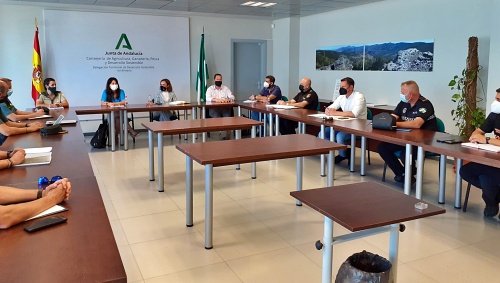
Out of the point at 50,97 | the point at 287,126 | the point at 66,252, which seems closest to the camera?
the point at 66,252

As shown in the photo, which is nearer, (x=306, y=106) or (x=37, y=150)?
(x=37, y=150)

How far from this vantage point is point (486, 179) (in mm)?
3498

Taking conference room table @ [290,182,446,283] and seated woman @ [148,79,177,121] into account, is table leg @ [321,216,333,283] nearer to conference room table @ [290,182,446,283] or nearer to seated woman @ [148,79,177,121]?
conference room table @ [290,182,446,283]

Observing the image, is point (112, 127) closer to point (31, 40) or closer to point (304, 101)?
point (31, 40)

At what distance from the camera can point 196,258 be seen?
2.88 m

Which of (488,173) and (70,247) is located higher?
(70,247)

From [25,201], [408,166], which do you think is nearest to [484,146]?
[408,166]

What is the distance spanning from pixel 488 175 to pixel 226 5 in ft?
18.3

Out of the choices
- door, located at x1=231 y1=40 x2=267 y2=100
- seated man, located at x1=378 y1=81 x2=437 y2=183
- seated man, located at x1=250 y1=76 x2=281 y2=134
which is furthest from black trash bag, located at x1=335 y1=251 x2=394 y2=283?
door, located at x1=231 y1=40 x2=267 y2=100

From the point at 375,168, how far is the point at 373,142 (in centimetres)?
63

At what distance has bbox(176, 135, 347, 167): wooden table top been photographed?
2.95 m

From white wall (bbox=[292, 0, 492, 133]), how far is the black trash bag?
13.2 ft

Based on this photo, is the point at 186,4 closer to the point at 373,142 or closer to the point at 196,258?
the point at 373,142

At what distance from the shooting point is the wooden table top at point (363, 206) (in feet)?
5.84
